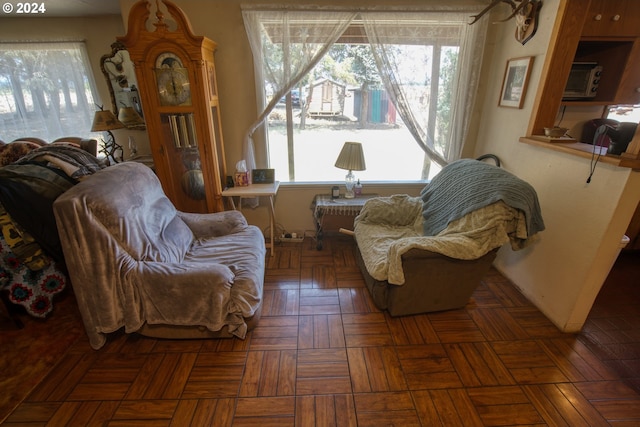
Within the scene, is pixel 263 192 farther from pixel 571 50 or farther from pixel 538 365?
pixel 571 50

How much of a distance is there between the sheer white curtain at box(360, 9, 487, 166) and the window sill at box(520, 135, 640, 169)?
672 mm

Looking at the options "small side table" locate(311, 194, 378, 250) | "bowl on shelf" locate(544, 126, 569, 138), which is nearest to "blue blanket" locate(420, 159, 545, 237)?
"bowl on shelf" locate(544, 126, 569, 138)

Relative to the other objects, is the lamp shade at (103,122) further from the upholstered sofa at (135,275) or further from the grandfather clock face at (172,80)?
the upholstered sofa at (135,275)

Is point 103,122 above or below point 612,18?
below

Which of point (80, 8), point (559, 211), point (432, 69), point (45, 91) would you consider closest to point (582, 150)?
point (559, 211)

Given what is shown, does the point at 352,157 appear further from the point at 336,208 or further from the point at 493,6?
the point at 493,6

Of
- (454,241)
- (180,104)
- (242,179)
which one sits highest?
(180,104)

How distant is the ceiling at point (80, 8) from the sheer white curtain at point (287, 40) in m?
1.45

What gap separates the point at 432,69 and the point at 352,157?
3.41 ft

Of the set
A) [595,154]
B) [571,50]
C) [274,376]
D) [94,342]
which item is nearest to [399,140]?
[571,50]

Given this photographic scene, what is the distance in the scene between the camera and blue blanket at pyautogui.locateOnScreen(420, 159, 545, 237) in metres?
1.59

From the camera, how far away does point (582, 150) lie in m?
1.62

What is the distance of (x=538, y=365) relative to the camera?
155cm

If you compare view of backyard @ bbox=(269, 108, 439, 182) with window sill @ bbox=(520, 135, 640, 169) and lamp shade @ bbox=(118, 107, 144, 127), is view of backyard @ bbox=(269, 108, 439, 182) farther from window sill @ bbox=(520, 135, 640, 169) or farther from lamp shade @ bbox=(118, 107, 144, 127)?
lamp shade @ bbox=(118, 107, 144, 127)
